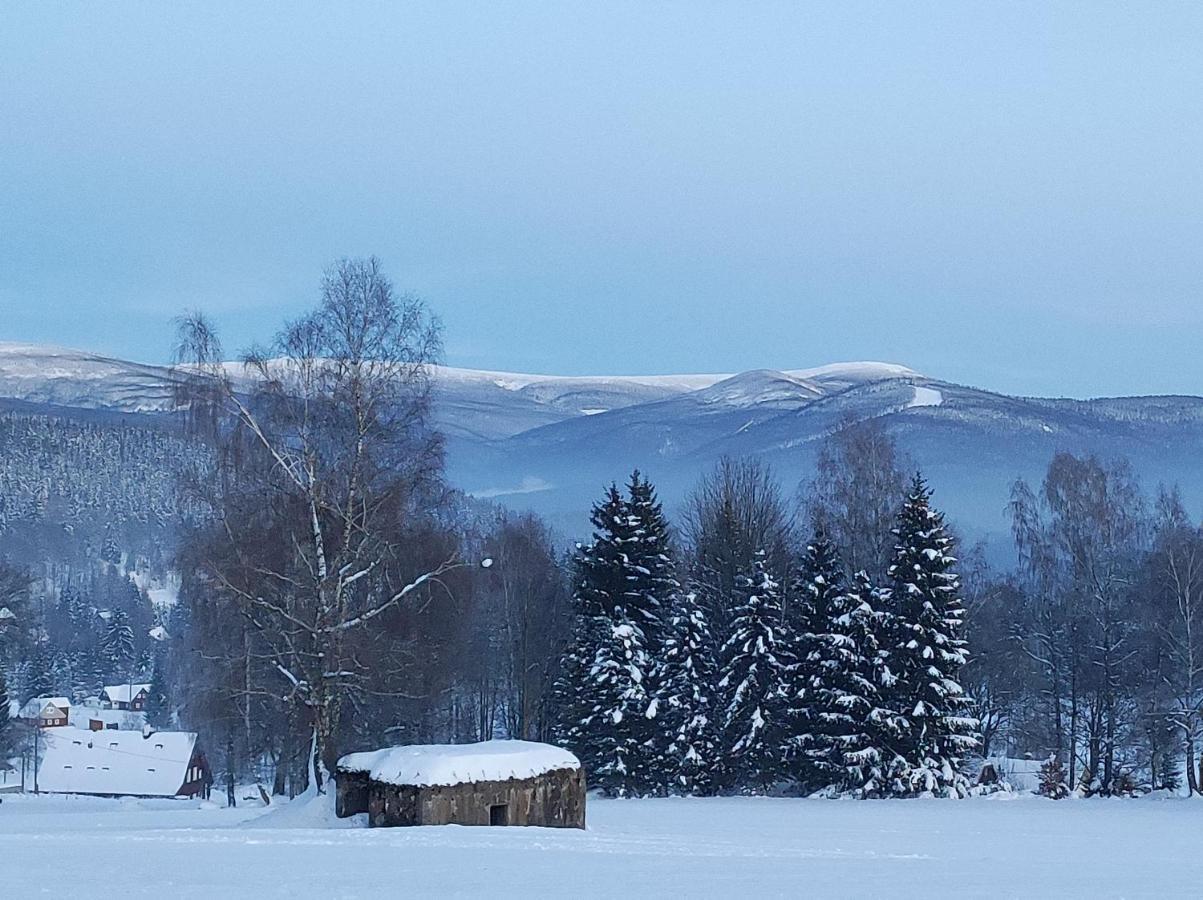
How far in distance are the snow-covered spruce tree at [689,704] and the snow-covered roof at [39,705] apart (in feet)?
161

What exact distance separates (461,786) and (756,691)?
45.3 feet

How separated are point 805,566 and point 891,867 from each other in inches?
759

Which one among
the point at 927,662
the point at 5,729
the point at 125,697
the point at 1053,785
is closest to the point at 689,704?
the point at 927,662

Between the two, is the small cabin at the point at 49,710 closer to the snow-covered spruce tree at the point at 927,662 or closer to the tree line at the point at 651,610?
the tree line at the point at 651,610

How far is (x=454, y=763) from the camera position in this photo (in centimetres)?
1934

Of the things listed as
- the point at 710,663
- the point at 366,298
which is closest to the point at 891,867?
the point at 366,298

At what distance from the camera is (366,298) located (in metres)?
25.5

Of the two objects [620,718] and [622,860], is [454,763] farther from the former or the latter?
[620,718]

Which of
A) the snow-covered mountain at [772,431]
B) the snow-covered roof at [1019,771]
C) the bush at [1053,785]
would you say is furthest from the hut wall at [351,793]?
the snow-covered mountain at [772,431]

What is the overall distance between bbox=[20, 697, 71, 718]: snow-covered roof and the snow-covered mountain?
17070 millimetres

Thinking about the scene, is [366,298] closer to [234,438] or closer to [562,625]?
[234,438]

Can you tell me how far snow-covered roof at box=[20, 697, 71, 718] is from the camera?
234ft

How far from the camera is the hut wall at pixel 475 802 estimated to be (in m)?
19.1

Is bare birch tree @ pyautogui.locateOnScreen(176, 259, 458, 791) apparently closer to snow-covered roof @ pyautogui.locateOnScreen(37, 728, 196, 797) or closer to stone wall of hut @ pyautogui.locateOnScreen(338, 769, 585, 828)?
stone wall of hut @ pyautogui.locateOnScreen(338, 769, 585, 828)
